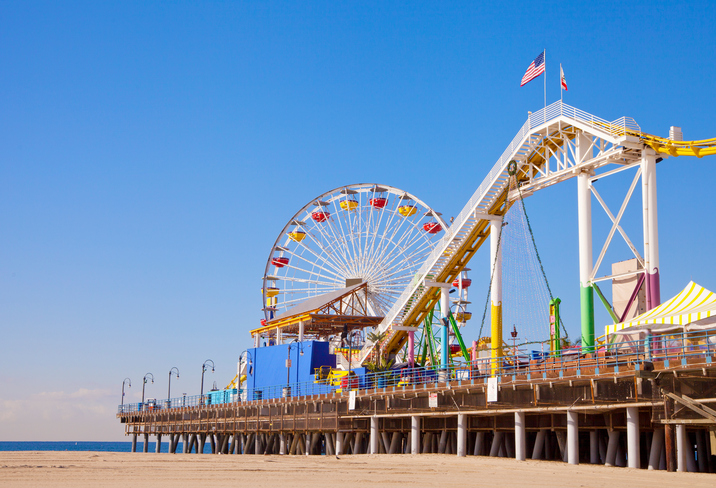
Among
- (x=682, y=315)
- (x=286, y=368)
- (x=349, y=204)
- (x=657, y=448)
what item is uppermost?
(x=349, y=204)

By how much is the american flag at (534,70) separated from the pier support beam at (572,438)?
17.3 m

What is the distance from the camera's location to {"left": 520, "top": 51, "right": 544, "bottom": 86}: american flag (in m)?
35.7

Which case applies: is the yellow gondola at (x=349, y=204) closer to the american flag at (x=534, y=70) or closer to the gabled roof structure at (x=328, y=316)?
the gabled roof structure at (x=328, y=316)

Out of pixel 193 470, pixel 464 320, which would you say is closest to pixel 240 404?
pixel 464 320

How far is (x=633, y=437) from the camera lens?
21812 millimetres

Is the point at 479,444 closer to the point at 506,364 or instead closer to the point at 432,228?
the point at 506,364

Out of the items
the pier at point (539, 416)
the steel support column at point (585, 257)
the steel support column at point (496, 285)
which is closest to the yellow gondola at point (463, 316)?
the pier at point (539, 416)

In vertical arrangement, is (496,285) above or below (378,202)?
below

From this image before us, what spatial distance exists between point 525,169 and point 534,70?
458 centimetres

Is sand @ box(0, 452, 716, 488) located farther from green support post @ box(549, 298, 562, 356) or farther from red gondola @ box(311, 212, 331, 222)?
red gondola @ box(311, 212, 331, 222)

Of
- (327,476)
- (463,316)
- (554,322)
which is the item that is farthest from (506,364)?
(463,316)

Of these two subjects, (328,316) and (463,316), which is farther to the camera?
(463,316)

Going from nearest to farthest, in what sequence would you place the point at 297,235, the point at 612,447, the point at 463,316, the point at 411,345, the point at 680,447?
1. the point at 680,447
2. the point at 612,447
3. the point at 411,345
4. the point at 297,235
5. the point at 463,316

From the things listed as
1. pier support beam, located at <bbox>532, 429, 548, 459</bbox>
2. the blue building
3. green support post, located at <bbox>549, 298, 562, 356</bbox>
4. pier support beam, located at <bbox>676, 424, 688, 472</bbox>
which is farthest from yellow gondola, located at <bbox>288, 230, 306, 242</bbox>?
pier support beam, located at <bbox>676, 424, 688, 472</bbox>
